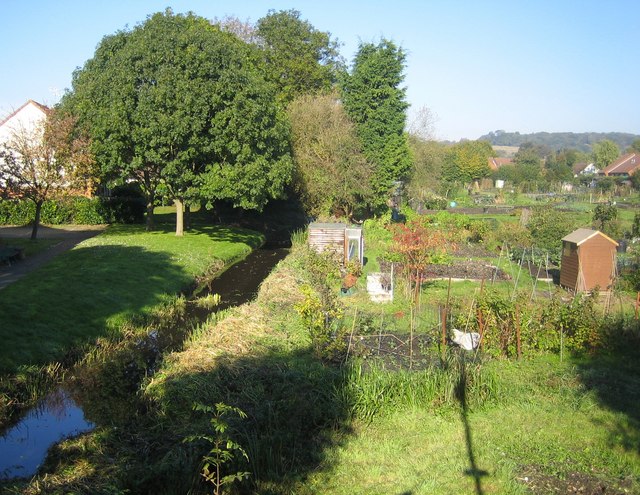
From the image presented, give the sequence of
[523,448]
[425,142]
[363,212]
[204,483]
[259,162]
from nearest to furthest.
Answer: [204,483] → [523,448] → [259,162] → [363,212] → [425,142]

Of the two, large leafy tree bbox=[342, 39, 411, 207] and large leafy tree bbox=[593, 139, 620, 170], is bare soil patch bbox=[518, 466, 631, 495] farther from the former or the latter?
large leafy tree bbox=[593, 139, 620, 170]

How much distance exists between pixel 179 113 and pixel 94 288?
10008 mm

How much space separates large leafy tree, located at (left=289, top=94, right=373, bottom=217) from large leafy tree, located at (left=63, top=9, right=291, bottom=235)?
768 cm

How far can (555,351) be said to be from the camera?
1213cm

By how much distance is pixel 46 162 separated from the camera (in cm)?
2383

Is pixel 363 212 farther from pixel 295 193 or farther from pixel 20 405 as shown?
pixel 20 405

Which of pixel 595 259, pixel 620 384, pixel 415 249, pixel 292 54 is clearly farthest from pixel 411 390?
pixel 292 54

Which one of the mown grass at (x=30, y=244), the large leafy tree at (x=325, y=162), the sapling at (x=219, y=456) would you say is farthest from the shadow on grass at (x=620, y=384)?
the large leafy tree at (x=325, y=162)

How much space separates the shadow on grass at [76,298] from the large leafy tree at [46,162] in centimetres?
394

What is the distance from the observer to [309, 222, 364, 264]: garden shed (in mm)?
21500

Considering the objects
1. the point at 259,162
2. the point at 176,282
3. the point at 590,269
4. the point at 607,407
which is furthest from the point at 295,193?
the point at 607,407

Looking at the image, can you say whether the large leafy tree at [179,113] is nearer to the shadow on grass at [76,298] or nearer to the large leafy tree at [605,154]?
the shadow on grass at [76,298]

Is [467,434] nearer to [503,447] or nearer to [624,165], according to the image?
[503,447]

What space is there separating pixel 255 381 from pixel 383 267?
41.0ft
